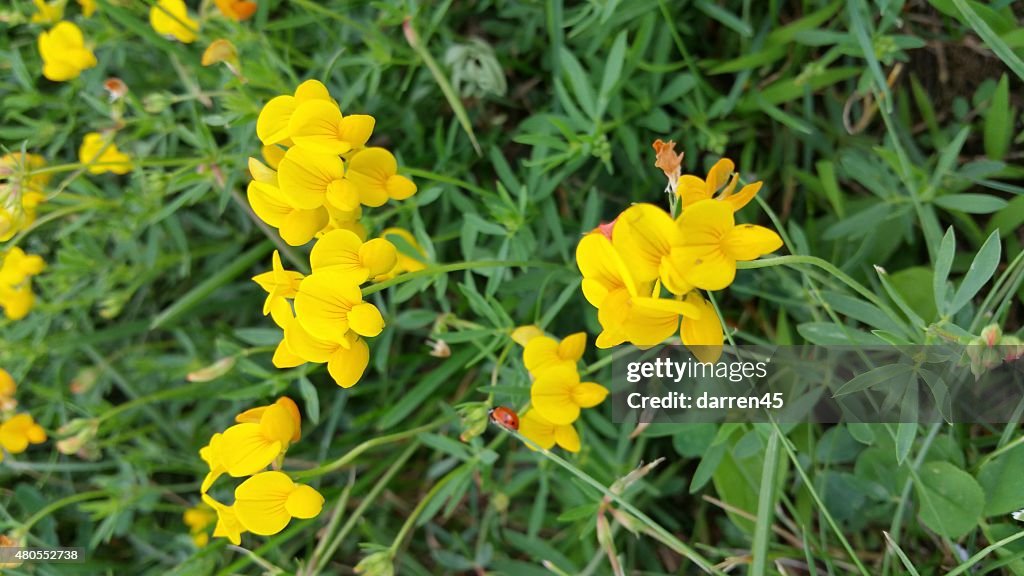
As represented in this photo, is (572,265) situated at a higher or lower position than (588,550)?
higher

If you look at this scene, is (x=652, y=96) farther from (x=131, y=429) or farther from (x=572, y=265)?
(x=131, y=429)

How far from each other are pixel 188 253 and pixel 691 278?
2.27 m

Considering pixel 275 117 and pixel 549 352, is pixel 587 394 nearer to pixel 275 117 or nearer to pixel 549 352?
pixel 549 352

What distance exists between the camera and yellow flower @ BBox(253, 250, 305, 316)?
179 centimetres

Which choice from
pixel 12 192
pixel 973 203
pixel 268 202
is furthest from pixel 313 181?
pixel 973 203

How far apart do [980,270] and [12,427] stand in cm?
306

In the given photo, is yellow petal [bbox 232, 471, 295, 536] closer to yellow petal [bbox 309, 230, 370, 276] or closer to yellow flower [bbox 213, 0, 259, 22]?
yellow petal [bbox 309, 230, 370, 276]

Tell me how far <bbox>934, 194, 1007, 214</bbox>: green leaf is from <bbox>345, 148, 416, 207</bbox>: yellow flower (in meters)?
Result: 1.58

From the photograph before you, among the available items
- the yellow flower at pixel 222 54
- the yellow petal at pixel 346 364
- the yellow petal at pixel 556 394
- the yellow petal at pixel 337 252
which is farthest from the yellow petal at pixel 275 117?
the yellow petal at pixel 556 394

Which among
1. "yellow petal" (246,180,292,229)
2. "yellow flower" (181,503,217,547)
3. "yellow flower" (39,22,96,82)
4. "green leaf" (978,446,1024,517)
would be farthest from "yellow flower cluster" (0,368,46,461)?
"green leaf" (978,446,1024,517)

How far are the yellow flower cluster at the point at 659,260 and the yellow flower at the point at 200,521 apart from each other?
1.86 meters

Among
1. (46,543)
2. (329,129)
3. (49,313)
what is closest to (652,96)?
(329,129)

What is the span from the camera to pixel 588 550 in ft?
9.14

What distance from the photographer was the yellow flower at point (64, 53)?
2.68 metres
